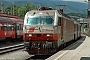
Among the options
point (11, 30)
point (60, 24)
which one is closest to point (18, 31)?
point (11, 30)

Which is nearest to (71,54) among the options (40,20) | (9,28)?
(40,20)

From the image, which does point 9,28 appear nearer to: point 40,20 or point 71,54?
point 40,20

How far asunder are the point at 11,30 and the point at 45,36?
16587 mm

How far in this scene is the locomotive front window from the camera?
17.4 metres

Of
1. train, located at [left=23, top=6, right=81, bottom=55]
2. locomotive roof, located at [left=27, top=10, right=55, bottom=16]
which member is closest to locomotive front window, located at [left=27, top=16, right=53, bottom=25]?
train, located at [left=23, top=6, right=81, bottom=55]

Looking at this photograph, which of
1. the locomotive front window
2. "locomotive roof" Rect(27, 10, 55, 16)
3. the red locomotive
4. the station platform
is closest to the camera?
the station platform

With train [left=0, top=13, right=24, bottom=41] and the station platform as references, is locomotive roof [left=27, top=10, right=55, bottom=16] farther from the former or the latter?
train [left=0, top=13, right=24, bottom=41]

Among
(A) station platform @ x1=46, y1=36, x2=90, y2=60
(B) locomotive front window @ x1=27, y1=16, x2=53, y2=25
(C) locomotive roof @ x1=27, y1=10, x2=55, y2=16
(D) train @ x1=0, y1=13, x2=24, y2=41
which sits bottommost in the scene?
(A) station platform @ x1=46, y1=36, x2=90, y2=60

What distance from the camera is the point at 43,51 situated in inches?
658

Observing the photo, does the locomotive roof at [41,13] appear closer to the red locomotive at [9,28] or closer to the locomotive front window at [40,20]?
the locomotive front window at [40,20]

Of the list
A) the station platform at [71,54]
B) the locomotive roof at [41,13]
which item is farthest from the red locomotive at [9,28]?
the locomotive roof at [41,13]

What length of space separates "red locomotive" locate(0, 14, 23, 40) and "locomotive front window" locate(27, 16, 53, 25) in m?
11.9

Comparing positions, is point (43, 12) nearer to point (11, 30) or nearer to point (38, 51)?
point (38, 51)

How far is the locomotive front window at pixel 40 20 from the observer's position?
57.0 ft
